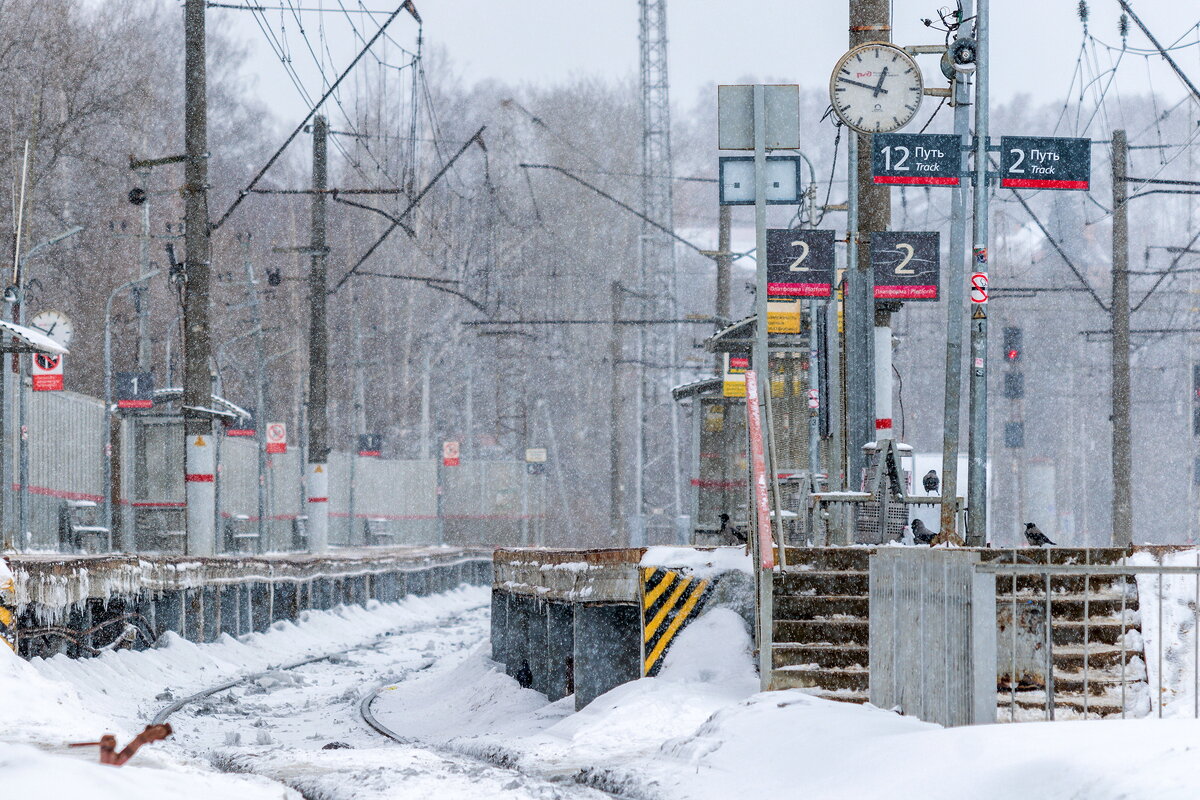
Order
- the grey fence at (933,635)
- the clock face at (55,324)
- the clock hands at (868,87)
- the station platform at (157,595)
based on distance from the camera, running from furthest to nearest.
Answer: the clock face at (55,324), the clock hands at (868,87), the station platform at (157,595), the grey fence at (933,635)

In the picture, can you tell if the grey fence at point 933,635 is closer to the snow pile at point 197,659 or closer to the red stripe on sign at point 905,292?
Answer: the red stripe on sign at point 905,292

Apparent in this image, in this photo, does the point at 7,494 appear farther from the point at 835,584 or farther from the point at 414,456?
the point at 414,456

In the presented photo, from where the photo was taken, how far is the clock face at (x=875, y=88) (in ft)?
57.6

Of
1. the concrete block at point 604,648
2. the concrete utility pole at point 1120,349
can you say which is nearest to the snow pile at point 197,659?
the concrete block at point 604,648

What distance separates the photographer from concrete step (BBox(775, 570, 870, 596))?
40.9ft

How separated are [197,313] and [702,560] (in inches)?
598

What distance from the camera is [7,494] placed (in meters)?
24.2

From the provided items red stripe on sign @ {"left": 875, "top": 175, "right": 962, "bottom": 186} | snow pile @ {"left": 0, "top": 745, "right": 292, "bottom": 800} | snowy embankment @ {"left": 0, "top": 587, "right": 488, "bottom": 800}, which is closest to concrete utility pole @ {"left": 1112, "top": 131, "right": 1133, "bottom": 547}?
snowy embankment @ {"left": 0, "top": 587, "right": 488, "bottom": 800}

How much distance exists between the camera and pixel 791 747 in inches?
371

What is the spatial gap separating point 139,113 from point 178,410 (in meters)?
23.7

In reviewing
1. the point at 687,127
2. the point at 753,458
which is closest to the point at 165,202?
the point at 687,127

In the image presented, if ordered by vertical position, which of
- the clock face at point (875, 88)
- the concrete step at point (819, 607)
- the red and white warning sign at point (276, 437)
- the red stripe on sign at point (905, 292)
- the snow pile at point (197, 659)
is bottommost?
the snow pile at point (197, 659)

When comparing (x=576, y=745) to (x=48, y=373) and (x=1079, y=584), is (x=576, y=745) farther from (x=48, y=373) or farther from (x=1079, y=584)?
(x=48, y=373)

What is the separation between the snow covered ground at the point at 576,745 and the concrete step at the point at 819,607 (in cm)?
59
